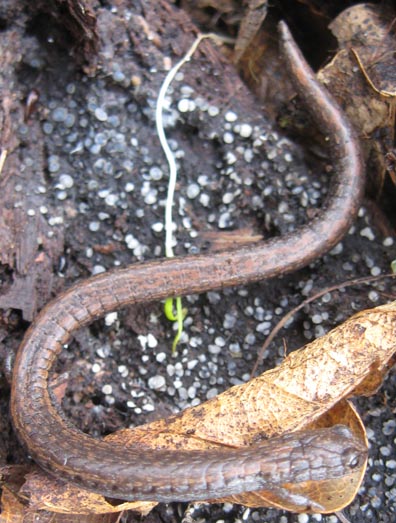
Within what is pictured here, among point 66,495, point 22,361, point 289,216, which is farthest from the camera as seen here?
point 289,216

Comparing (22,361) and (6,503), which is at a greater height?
(22,361)

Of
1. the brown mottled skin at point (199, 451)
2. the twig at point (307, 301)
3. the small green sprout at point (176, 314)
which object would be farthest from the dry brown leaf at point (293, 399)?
the small green sprout at point (176, 314)

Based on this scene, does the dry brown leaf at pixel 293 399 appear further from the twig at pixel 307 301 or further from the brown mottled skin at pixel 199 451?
the twig at pixel 307 301

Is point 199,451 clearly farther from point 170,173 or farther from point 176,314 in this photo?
point 170,173

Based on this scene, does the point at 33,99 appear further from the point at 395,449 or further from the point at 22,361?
the point at 395,449

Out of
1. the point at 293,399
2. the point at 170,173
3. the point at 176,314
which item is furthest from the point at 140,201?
the point at 293,399

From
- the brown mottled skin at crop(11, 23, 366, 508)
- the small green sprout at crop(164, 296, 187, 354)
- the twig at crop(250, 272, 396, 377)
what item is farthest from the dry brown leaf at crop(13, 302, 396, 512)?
the small green sprout at crop(164, 296, 187, 354)

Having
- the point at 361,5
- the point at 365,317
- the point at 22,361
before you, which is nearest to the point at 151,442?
the point at 22,361
